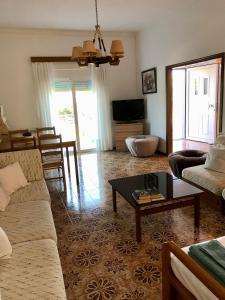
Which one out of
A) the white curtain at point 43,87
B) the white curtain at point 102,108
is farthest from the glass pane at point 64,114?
the white curtain at point 102,108

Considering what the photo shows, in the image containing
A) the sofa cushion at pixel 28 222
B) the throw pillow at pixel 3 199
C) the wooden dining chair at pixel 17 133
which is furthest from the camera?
the wooden dining chair at pixel 17 133

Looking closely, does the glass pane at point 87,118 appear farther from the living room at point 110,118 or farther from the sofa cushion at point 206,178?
the sofa cushion at point 206,178

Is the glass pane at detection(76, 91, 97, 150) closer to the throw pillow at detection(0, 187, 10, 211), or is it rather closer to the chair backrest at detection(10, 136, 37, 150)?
the chair backrest at detection(10, 136, 37, 150)

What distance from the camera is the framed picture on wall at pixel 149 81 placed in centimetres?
571

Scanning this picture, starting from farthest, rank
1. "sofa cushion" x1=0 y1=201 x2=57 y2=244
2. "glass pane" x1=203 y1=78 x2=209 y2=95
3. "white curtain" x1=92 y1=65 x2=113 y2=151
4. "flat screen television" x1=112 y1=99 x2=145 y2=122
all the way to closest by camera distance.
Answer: "glass pane" x1=203 y1=78 x2=209 y2=95
"flat screen television" x1=112 y1=99 x2=145 y2=122
"white curtain" x1=92 y1=65 x2=113 y2=151
"sofa cushion" x1=0 y1=201 x2=57 y2=244

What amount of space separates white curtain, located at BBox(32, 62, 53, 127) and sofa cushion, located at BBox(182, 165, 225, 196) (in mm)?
3716

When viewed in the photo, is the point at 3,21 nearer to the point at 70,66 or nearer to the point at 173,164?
the point at 70,66

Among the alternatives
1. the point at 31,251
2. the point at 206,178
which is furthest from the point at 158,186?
the point at 31,251

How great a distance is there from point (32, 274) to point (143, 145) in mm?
4337

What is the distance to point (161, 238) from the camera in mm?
2438

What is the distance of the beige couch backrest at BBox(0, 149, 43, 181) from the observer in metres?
2.96

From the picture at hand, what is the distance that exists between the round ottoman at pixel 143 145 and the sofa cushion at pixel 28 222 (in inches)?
135

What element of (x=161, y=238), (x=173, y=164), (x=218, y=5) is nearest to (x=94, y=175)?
(x=173, y=164)

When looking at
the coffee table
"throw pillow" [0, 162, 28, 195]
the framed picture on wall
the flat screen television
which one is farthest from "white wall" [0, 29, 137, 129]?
the coffee table
